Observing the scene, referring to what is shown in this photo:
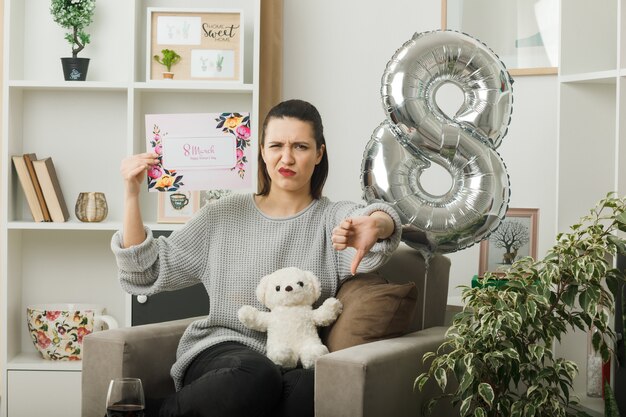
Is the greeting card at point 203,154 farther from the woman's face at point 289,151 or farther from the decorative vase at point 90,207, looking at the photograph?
the decorative vase at point 90,207

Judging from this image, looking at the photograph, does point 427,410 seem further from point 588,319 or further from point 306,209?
point 306,209

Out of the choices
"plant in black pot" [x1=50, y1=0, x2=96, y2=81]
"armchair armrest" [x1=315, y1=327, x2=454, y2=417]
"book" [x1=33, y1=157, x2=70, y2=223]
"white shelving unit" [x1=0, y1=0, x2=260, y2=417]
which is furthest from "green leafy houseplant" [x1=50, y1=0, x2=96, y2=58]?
"armchair armrest" [x1=315, y1=327, x2=454, y2=417]

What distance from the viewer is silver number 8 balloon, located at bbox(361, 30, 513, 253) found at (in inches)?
95.8

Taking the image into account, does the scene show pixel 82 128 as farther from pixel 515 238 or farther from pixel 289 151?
pixel 515 238

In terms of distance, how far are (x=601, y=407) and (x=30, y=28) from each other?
2.38 meters

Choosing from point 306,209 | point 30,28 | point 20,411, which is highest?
point 30,28

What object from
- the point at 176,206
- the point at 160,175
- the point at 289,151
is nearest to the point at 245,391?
the point at 289,151

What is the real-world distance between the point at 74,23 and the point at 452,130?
1.46 meters

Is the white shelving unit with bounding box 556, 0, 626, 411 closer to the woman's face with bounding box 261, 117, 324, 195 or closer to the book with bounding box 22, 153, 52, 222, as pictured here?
the woman's face with bounding box 261, 117, 324, 195

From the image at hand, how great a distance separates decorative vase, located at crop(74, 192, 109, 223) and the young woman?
0.91 m

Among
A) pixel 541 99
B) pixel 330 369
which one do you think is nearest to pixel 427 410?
pixel 330 369

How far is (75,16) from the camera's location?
10.2 feet

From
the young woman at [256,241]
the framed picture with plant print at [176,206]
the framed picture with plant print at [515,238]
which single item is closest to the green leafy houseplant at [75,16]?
the framed picture with plant print at [176,206]

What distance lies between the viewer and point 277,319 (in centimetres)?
215
